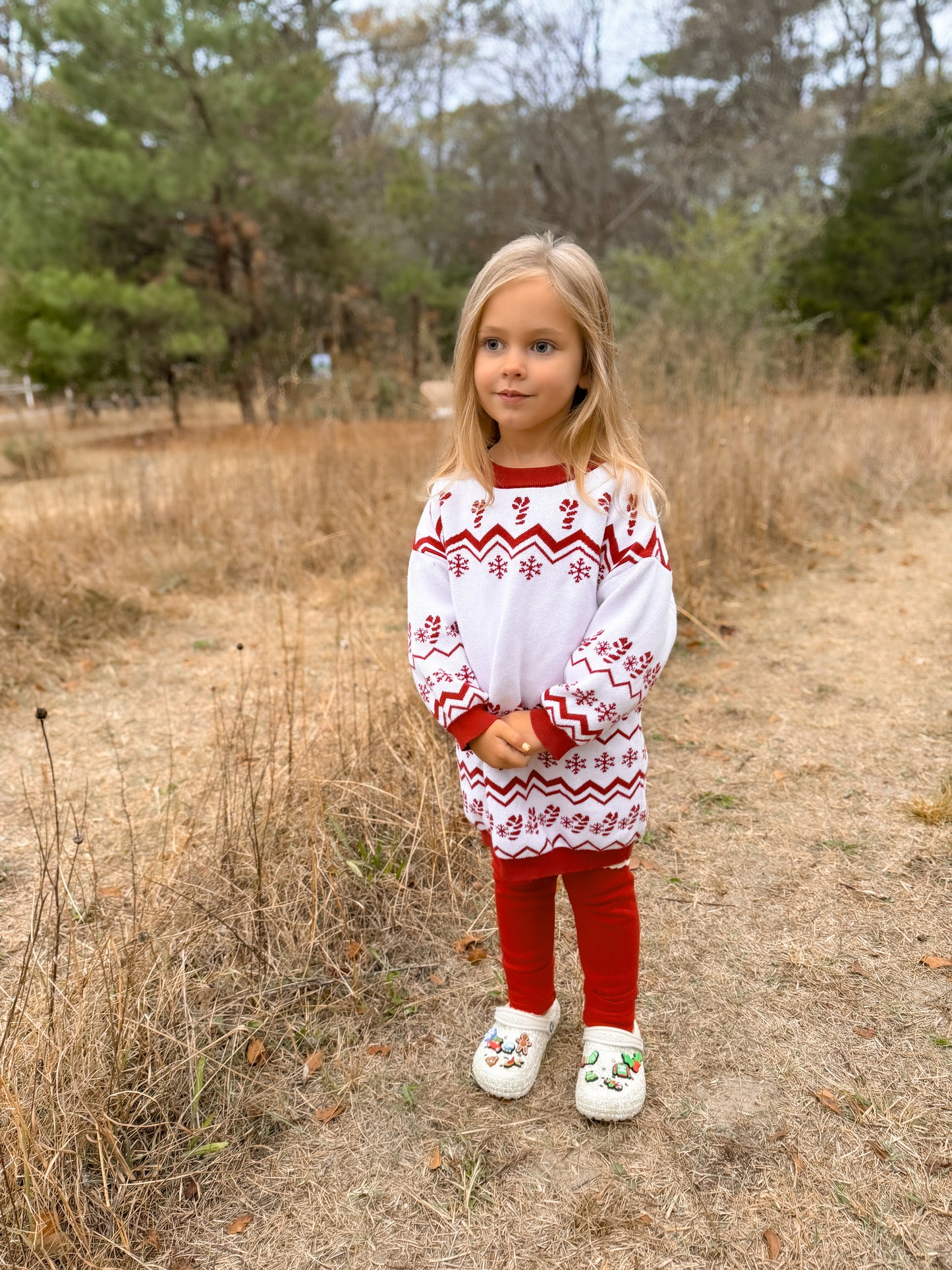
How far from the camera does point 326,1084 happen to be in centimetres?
170

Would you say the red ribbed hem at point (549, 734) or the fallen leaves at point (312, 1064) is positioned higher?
the red ribbed hem at point (549, 734)

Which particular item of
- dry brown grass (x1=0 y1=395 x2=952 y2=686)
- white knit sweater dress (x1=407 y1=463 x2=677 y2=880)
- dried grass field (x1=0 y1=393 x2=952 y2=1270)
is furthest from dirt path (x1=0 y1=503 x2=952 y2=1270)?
dry brown grass (x1=0 y1=395 x2=952 y2=686)

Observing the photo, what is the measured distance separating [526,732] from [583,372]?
57cm

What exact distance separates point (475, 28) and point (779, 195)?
668cm

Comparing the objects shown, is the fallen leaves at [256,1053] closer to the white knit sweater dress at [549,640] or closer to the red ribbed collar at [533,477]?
the white knit sweater dress at [549,640]

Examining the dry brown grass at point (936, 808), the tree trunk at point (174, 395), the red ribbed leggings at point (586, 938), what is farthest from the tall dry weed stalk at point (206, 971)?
the tree trunk at point (174, 395)

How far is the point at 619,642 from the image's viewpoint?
A: 4.34 feet

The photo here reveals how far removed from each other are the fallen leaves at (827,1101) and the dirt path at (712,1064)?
1 centimetres

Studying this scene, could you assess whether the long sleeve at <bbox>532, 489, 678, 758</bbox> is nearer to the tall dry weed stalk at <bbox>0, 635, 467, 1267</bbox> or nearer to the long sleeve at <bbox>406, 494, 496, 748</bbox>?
the long sleeve at <bbox>406, 494, 496, 748</bbox>

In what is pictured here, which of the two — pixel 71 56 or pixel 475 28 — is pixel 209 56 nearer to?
pixel 71 56

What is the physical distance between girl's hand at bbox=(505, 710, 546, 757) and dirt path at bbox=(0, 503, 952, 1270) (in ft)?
2.48

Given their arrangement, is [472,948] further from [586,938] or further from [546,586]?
[546,586]

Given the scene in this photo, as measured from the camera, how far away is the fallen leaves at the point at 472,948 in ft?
6.71

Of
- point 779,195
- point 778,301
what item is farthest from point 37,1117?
point 779,195
